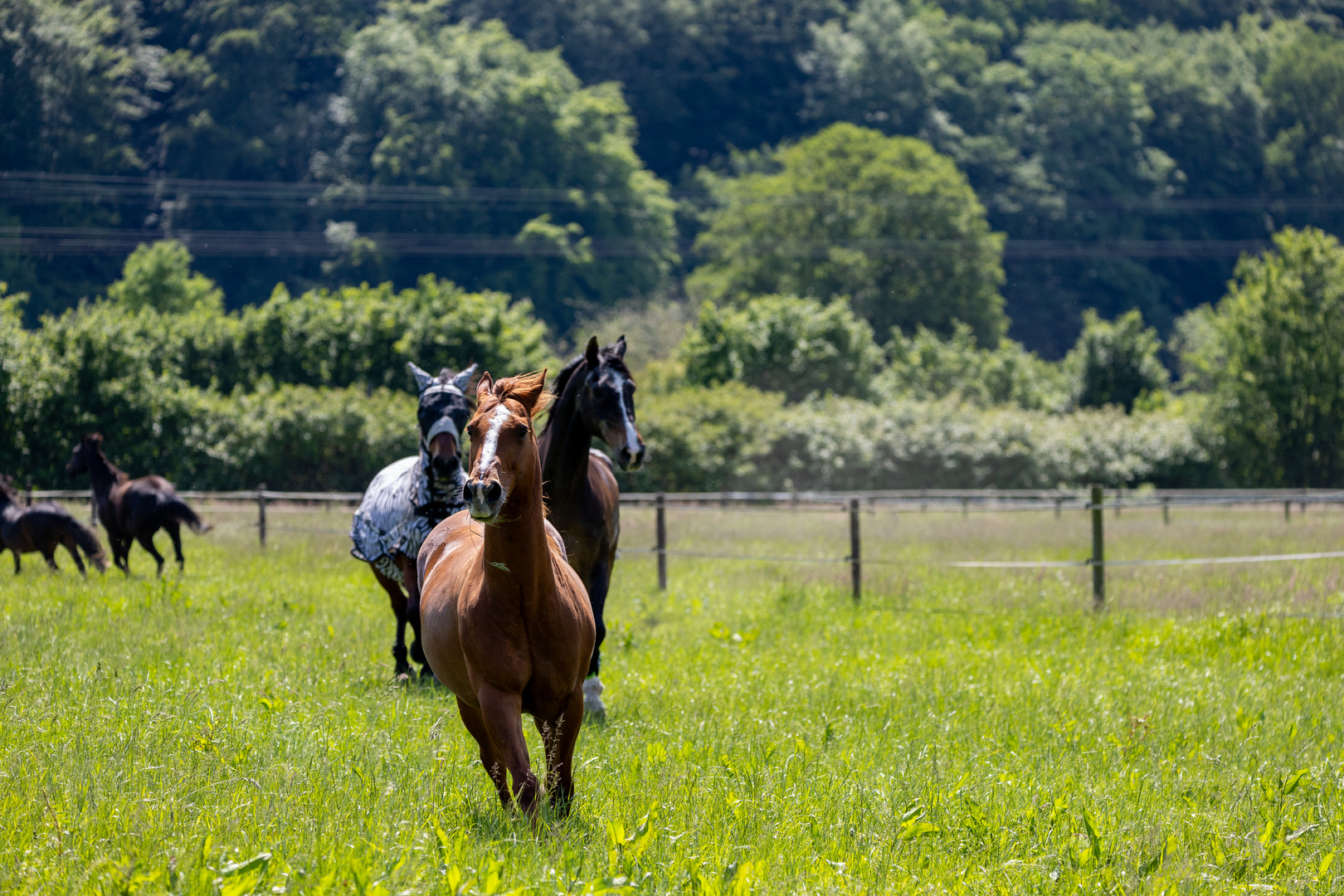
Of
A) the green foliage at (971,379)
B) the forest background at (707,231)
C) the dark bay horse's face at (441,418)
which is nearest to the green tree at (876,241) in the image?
the forest background at (707,231)

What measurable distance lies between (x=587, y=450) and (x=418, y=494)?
1194 mm

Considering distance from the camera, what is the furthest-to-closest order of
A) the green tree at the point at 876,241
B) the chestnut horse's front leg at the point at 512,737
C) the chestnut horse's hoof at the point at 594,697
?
the green tree at the point at 876,241
the chestnut horse's hoof at the point at 594,697
the chestnut horse's front leg at the point at 512,737

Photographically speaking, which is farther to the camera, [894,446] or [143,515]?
[894,446]

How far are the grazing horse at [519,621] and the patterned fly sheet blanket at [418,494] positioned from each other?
6.35 feet

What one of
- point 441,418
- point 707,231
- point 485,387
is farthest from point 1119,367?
point 485,387

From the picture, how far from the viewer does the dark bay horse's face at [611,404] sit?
7.48 metres

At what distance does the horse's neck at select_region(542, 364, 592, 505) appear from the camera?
8.04 m

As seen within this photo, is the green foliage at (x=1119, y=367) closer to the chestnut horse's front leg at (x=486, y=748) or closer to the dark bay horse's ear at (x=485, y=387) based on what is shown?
the chestnut horse's front leg at (x=486, y=748)

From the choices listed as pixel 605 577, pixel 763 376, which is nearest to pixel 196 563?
pixel 605 577

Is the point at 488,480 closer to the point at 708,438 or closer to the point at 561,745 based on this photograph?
the point at 561,745

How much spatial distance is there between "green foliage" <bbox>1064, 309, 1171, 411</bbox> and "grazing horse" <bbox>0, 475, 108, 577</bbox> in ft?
132

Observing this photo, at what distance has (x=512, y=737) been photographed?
4.52 meters

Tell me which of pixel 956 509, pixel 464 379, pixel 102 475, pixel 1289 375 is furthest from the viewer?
pixel 1289 375

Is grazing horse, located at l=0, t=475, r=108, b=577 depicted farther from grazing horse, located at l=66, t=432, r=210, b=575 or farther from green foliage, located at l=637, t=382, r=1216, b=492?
green foliage, located at l=637, t=382, r=1216, b=492
